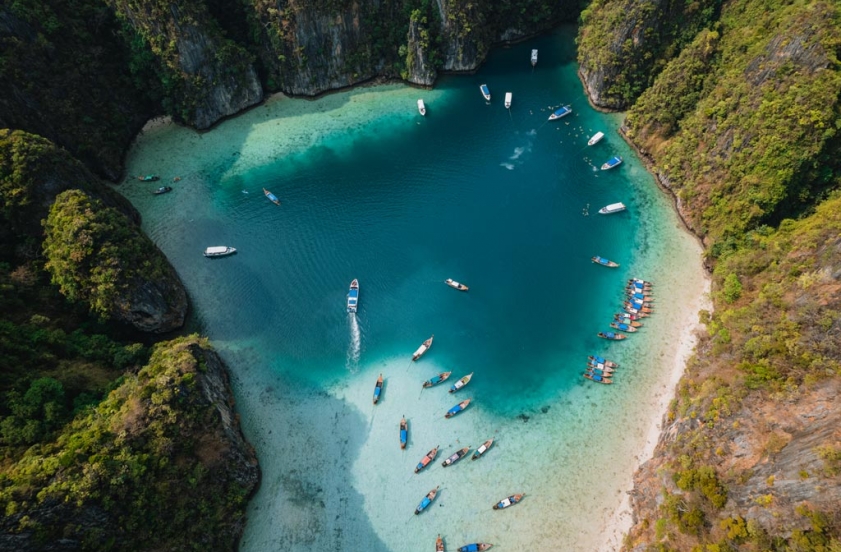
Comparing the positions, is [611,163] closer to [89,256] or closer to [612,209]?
[612,209]

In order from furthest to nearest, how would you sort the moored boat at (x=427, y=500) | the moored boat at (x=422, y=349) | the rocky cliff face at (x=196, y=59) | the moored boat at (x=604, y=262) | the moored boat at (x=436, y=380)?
the rocky cliff face at (x=196, y=59) → the moored boat at (x=604, y=262) → the moored boat at (x=422, y=349) → the moored boat at (x=436, y=380) → the moored boat at (x=427, y=500)

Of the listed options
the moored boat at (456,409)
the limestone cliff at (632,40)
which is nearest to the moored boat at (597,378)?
the moored boat at (456,409)

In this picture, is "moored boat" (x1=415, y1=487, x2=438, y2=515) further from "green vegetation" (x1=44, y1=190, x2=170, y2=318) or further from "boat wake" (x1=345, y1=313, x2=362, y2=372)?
"green vegetation" (x1=44, y1=190, x2=170, y2=318)

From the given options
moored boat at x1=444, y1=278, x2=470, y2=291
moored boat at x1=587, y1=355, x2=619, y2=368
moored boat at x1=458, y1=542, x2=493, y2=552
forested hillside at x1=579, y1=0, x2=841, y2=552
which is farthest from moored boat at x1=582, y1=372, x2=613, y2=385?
moored boat at x1=458, y1=542, x2=493, y2=552

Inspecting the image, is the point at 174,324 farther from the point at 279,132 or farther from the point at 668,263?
the point at 668,263

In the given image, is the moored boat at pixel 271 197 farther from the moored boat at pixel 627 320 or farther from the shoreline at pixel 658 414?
the shoreline at pixel 658 414

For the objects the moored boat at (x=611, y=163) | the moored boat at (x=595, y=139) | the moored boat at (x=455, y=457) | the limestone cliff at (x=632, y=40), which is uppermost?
the limestone cliff at (x=632, y=40)
